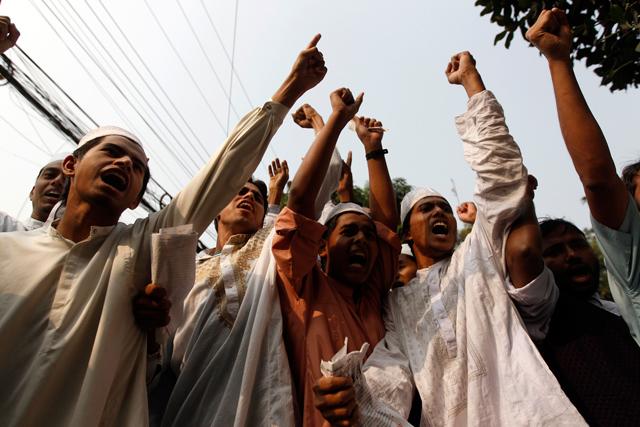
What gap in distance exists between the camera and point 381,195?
3.13 metres

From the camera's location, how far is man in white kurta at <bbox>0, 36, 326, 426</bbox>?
67.3 inches

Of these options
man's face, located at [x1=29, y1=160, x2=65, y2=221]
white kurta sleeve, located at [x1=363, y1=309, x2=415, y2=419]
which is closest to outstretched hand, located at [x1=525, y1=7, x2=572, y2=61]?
white kurta sleeve, located at [x1=363, y1=309, x2=415, y2=419]

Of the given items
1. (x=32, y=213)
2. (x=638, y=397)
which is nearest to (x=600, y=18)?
(x=638, y=397)

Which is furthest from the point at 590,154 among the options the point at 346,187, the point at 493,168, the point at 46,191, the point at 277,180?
the point at 46,191

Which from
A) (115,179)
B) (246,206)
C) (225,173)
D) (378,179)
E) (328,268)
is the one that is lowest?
(328,268)

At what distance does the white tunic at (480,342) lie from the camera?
198 cm

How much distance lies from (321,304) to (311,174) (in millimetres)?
663

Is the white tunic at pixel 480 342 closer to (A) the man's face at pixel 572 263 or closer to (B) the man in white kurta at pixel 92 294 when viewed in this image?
(A) the man's face at pixel 572 263

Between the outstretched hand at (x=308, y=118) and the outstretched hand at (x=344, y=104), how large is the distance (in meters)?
0.54

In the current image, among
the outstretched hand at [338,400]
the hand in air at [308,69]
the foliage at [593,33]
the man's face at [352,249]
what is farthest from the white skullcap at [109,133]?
the foliage at [593,33]

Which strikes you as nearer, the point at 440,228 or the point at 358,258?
the point at 358,258

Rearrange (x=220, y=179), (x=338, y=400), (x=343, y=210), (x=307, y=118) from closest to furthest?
(x=338, y=400)
(x=220, y=179)
(x=343, y=210)
(x=307, y=118)

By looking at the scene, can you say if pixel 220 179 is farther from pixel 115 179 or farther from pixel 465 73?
pixel 465 73

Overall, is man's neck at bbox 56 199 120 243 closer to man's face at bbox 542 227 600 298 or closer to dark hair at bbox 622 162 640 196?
man's face at bbox 542 227 600 298
